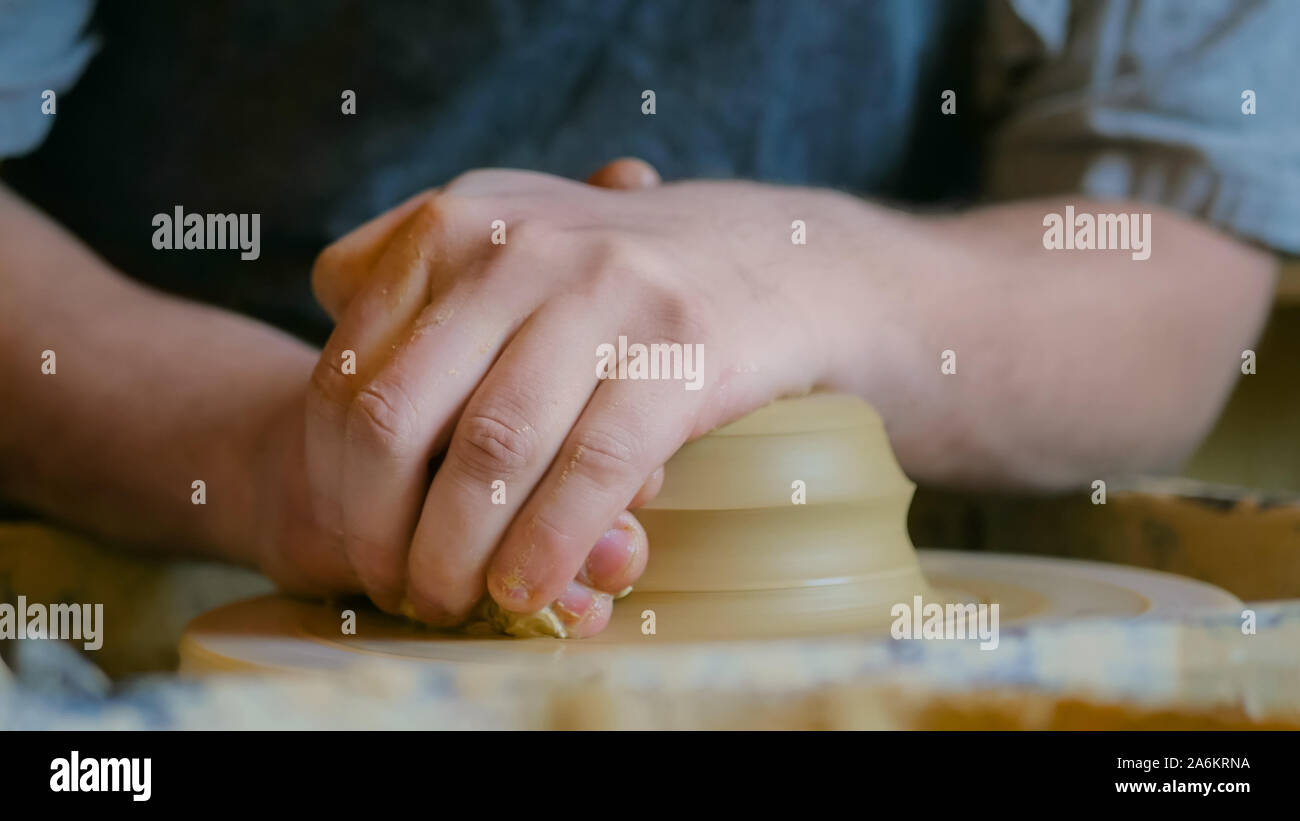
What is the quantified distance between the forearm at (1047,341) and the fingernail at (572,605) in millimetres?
371

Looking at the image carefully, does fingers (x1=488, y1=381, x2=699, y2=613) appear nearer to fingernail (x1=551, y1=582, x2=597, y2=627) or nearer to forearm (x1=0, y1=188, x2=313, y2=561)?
fingernail (x1=551, y1=582, x2=597, y2=627)

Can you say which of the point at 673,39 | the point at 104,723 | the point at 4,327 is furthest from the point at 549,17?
the point at 104,723

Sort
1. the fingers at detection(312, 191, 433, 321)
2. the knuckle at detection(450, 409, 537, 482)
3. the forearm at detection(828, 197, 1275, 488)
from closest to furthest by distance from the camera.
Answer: the knuckle at detection(450, 409, 537, 482)
the fingers at detection(312, 191, 433, 321)
the forearm at detection(828, 197, 1275, 488)

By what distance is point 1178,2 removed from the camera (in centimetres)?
106

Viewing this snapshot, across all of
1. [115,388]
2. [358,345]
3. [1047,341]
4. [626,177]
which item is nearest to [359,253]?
[358,345]

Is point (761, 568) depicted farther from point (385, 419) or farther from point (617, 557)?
point (385, 419)

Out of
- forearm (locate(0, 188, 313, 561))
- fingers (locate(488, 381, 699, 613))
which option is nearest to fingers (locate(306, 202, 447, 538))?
fingers (locate(488, 381, 699, 613))

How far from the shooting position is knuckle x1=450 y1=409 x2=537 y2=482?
0.50 m

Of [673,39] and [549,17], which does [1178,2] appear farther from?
[549,17]

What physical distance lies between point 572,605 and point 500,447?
0.10 metres

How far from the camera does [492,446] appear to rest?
1.64ft

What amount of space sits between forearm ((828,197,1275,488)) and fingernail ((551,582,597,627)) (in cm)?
37

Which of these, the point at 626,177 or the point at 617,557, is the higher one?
the point at 626,177
